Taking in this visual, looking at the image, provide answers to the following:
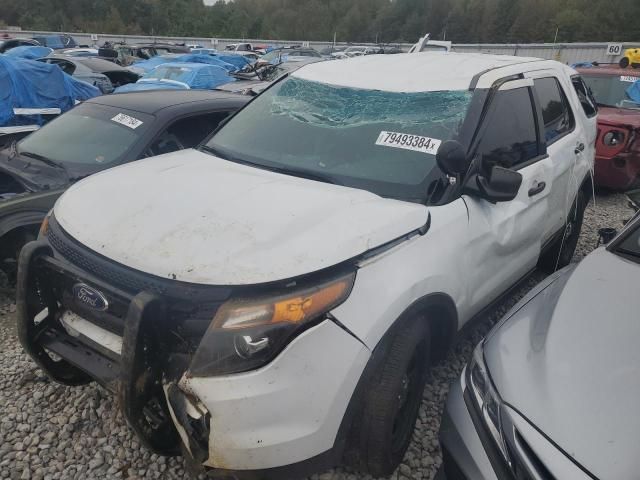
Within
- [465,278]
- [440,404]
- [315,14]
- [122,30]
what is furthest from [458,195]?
[315,14]

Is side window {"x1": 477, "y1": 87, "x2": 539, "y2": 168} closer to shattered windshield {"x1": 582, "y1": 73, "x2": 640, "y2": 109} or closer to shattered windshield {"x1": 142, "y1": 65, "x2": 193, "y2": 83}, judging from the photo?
shattered windshield {"x1": 582, "y1": 73, "x2": 640, "y2": 109}

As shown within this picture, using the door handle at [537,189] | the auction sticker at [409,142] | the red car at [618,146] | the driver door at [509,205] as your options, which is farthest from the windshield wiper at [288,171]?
the red car at [618,146]

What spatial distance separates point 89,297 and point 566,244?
380cm

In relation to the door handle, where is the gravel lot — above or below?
below

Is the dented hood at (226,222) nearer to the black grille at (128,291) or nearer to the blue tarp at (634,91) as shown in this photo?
the black grille at (128,291)

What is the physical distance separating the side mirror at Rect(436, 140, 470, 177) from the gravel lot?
1310 mm

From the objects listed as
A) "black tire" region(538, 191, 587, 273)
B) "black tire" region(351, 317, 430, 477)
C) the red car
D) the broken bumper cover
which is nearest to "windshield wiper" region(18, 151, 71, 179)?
the broken bumper cover

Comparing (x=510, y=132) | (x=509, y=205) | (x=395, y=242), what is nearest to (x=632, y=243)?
(x=509, y=205)

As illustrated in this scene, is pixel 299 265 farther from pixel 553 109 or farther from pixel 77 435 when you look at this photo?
pixel 553 109

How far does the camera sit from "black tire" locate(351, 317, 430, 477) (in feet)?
6.40

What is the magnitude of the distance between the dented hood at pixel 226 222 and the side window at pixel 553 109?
1692 millimetres

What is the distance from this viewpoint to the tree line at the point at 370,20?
185ft

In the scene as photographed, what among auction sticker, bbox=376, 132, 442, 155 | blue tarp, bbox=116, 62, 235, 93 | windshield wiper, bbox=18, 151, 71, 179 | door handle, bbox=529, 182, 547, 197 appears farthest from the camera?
blue tarp, bbox=116, 62, 235, 93

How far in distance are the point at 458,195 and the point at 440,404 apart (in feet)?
3.90
